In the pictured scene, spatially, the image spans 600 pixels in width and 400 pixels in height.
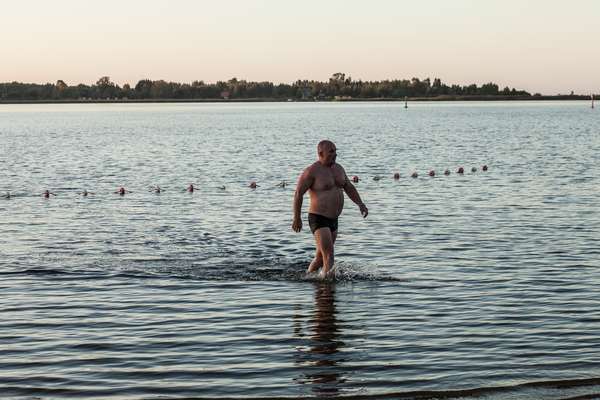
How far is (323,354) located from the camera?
1118cm

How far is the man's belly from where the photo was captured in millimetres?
14656

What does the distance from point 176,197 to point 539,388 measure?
24371 millimetres

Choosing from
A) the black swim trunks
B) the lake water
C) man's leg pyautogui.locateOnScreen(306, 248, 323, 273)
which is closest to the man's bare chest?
the black swim trunks

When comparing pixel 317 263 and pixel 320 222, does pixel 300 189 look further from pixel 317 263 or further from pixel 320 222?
pixel 317 263

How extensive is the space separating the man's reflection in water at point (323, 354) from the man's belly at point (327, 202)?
1269 mm

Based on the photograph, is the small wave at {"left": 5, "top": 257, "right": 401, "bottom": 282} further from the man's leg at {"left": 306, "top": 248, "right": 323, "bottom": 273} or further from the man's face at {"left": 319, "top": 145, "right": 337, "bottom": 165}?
the man's face at {"left": 319, "top": 145, "right": 337, "bottom": 165}

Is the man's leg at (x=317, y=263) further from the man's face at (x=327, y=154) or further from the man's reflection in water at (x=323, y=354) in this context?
the man's face at (x=327, y=154)

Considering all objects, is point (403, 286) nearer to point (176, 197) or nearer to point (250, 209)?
point (250, 209)

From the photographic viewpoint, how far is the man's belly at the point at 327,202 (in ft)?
48.1

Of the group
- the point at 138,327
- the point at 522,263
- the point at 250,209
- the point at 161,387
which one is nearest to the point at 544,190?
the point at 250,209

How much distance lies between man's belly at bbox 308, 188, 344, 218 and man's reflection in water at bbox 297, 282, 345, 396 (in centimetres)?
127

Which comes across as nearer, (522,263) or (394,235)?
(522,263)

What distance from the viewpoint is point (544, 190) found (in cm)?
3341

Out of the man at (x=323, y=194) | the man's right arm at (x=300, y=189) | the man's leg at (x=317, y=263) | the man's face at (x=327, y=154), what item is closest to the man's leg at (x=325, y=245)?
the man at (x=323, y=194)
